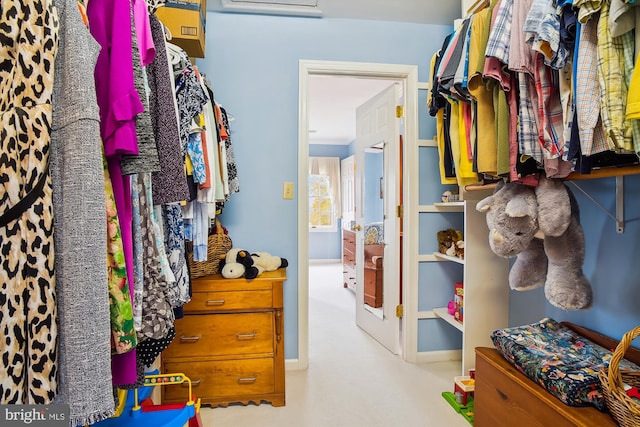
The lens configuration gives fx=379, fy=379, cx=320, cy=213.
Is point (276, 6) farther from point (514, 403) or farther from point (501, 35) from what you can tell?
point (514, 403)

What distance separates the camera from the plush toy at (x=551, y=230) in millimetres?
1303

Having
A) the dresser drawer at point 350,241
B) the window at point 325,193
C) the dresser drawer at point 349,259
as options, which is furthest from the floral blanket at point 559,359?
the window at point 325,193

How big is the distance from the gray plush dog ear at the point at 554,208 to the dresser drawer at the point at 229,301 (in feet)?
4.42

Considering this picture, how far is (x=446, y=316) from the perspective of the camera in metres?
2.50

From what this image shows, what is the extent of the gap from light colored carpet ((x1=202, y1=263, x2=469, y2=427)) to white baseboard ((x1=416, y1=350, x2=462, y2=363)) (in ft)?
0.18

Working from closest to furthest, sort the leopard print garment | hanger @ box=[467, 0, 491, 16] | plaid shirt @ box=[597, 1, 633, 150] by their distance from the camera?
the leopard print garment
plaid shirt @ box=[597, 1, 633, 150]
hanger @ box=[467, 0, 491, 16]

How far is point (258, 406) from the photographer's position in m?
2.05

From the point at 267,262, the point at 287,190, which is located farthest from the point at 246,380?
the point at 287,190

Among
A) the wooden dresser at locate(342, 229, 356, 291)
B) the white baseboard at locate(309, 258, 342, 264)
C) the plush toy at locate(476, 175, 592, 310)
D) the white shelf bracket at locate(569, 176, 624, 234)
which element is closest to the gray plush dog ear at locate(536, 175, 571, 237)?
the plush toy at locate(476, 175, 592, 310)

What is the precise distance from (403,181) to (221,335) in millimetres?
1555

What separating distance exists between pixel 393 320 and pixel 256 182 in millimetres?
1415

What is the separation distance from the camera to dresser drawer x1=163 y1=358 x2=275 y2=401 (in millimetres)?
2006

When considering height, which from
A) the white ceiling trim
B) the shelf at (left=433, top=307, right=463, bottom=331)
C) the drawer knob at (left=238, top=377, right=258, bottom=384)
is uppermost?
the white ceiling trim

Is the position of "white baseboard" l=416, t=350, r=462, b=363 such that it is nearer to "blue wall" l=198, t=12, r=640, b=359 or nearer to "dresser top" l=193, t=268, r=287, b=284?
"blue wall" l=198, t=12, r=640, b=359
